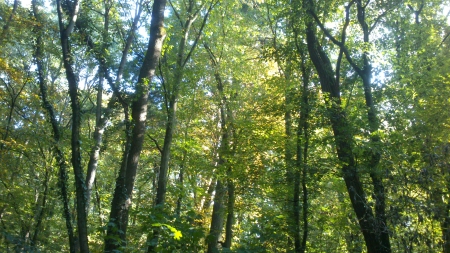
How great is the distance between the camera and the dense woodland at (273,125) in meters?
6.36

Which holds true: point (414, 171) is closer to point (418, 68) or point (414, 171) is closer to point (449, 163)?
point (449, 163)

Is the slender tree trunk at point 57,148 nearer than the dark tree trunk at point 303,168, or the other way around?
the slender tree trunk at point 57,148

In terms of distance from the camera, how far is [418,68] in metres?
10.3

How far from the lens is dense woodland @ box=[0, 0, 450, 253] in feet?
20.9

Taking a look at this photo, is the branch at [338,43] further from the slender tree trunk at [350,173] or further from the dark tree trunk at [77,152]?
the dark tree trunk at [77,152]

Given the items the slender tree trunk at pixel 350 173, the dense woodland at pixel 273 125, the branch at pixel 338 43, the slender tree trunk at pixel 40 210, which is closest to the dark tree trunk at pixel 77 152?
the dense woodland at pixel 273 125

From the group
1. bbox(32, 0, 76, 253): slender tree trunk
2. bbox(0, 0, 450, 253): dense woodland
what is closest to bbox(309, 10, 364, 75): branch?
bbox(0, 0, 450, 253): dense woodland

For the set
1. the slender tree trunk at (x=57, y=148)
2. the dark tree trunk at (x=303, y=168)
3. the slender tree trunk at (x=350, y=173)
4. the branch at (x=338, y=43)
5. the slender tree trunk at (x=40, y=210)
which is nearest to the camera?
the slender tree trunk at (x=57, y=148)

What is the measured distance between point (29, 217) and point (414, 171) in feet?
49.6

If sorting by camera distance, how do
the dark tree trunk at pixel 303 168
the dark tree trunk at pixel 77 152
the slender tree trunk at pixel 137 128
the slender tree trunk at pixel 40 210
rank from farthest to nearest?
1. the slender tree trunk at pixel 40 210
2. the dark tree trunk at pixel 303 168
3. the slender tree trunk at pixel 137 128
4. the dark tree trunk at pixel 77 152

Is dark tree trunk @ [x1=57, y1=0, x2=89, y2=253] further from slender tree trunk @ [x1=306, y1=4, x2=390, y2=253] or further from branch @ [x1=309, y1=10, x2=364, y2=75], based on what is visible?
branch @ [x1=309, y1=10, x2=364, y2=75]

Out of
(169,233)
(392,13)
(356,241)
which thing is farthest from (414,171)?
(392,13)

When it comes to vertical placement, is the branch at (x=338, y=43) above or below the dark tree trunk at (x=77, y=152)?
above

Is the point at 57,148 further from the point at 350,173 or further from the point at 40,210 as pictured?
the point at 40,210
